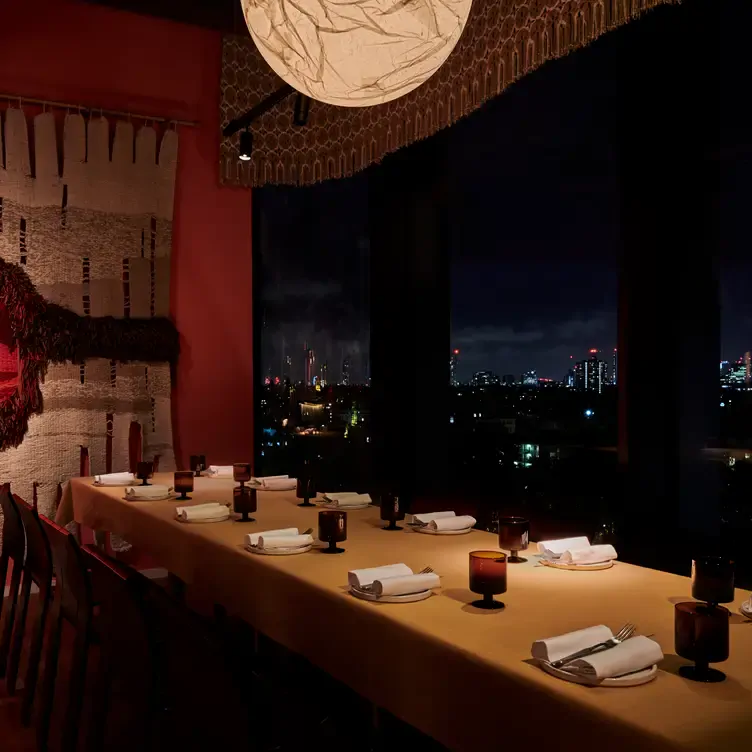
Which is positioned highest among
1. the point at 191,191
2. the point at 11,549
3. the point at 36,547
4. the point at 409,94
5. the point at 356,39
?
the point at 409,94

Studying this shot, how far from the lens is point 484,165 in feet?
15.1

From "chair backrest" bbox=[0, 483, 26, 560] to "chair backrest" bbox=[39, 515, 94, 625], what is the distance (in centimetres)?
65

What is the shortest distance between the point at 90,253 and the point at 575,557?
3.55 m

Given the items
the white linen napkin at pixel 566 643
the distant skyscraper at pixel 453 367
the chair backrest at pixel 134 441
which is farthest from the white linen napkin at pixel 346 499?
the chair backrest at pixel 134 441

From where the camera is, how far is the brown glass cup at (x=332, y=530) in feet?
7.59

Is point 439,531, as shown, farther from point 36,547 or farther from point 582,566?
point 36,547

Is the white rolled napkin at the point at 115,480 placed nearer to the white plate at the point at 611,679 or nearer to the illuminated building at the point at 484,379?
the illuminated building at the point at 484,379

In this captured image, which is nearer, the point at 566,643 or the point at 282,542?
the point at 566,643

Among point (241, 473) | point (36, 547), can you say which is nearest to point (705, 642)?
point (36, 547)

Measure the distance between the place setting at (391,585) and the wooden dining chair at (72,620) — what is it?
0.84 meters

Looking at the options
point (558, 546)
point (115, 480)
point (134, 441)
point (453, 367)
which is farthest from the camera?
point (134, 441)

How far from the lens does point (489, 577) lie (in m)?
1.75

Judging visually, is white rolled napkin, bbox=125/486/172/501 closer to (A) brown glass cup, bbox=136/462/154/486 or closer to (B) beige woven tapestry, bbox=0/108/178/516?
(A) brown glass cup, bbox=136/462/154/486

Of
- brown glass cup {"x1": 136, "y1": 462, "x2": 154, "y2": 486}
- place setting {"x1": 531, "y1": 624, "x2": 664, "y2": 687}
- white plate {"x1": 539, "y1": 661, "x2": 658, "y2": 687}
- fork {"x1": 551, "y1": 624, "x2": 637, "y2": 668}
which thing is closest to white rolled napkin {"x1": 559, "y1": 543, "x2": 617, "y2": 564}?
fork {"x1": 551, "y1": 624, "x2": 637, "y2": 668}
